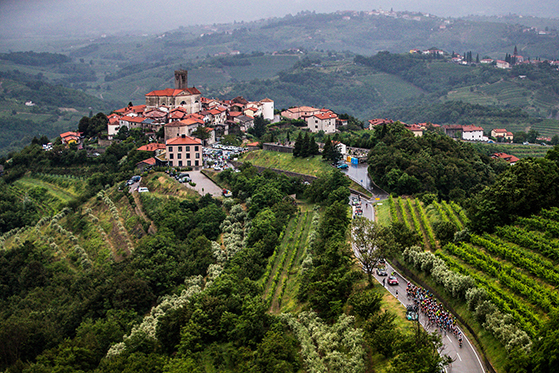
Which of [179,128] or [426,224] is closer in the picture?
[426,224]

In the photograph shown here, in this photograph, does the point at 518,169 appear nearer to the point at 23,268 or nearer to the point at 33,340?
the point at 33,340

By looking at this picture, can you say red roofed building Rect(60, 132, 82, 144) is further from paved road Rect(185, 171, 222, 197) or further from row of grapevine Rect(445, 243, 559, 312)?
row of grapevine Rect(445, 243, 559, 312)

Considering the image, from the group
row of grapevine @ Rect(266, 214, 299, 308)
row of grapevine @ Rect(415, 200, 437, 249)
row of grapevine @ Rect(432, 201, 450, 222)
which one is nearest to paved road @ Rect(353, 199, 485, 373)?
row of grapevine @ Rect(415, 200, 437, 249)

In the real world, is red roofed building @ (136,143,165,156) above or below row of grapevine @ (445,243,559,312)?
below

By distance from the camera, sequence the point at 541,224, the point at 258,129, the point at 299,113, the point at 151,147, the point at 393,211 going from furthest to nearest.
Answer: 1. the point at 299,113
2. the point at 258,129
3. the point at 151,147
4. the point at 393,211
5. the point at 541,224

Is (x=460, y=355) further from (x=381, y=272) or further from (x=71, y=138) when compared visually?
(x=71, y=138)

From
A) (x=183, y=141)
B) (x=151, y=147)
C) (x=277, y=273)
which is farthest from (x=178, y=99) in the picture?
(x=277, y=273)
